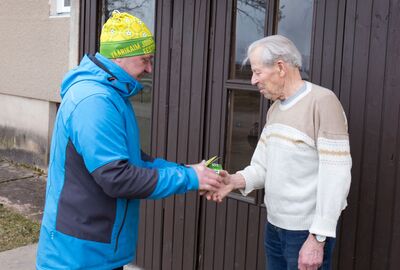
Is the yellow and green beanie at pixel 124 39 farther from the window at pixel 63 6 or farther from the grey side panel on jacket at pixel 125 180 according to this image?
the window at pixel 63 6

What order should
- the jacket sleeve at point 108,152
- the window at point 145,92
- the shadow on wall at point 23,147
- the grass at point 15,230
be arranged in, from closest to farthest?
the jacket sleeve at point 108,152
the window at point 145,92
the grass at point 15,230
the shadow on wall at point 23,147

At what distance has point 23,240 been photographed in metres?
5.24

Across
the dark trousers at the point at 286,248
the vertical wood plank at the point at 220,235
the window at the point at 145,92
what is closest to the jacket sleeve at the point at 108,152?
the dark trousers at the point at 286,248

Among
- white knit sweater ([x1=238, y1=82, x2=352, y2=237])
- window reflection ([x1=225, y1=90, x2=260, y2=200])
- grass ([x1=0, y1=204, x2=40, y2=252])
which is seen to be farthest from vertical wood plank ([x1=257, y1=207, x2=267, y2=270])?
grass ([x1=0, y1=204, x2=40, y2=252])

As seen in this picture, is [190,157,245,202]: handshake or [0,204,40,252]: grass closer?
[190,157,245,202]: handshake

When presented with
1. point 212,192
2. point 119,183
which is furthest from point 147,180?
point 212,192

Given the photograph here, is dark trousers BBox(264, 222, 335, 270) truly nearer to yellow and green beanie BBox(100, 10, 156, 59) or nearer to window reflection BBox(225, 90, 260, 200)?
window reflection BBox(225, 90, 260, 200)

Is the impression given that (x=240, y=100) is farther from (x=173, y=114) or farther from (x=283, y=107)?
(x=283, y=107)

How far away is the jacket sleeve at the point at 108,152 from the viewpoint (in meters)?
2.28

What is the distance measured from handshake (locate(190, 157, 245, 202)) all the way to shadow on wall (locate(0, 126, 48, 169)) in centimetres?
520

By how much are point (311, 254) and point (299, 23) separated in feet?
4.98

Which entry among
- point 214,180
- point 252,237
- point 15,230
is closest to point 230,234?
point 252,237

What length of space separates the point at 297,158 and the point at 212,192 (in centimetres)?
54

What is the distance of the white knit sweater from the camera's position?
Answer: 94.1 inches
